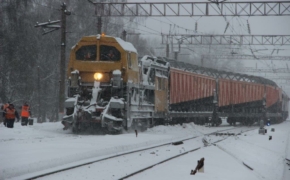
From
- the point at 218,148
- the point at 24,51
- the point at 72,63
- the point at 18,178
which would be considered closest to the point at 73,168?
the point at 18,178

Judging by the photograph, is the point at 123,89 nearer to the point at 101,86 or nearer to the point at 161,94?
the point at 101,86

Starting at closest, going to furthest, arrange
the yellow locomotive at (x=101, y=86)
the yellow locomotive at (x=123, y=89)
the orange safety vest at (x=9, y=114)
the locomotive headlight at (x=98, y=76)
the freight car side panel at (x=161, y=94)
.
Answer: the yellow locomotive at (x=101, y=86) < the yellow locomotive at (x=123, y=89) < the locomotive headlight at (x=98, y=76) < the orange safety vest at (x=9, y=114) < the freight car side panel at (x=161, y=94)

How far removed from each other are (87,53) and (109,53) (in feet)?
3.17

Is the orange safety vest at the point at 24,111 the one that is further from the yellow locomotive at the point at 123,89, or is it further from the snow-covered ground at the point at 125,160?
A: the snow-covered ground at the point at 125,160

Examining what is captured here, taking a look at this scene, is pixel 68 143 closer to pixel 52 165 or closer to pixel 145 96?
pixel 52 165

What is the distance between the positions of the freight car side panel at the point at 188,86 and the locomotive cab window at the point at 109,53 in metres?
8.32

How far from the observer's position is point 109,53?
22359 millimetres

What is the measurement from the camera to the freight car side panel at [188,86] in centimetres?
3077

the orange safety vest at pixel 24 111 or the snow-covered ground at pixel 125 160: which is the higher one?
the orange safety vest at pixel 24 111

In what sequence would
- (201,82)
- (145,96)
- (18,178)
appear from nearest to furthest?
(18,178), (145,96), (201,82)

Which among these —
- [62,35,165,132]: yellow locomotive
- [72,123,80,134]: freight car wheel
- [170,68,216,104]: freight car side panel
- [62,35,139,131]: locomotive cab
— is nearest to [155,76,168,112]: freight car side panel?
[170,68,216,104]: freight car side panel

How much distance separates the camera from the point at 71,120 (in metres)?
21.0

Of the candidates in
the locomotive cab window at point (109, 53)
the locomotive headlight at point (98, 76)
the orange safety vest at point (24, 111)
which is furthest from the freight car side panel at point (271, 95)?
the locomotive headlight at point (98, 76)

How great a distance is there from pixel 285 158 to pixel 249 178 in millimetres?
6648
